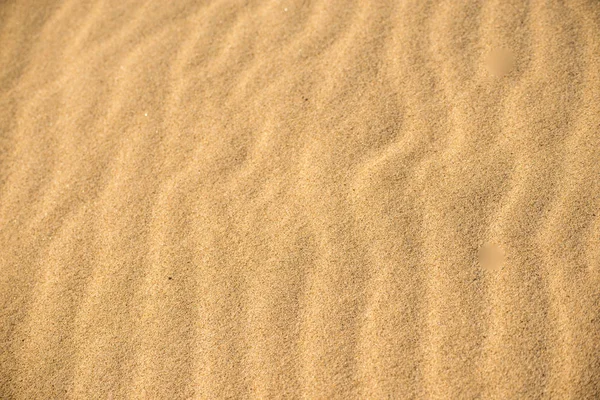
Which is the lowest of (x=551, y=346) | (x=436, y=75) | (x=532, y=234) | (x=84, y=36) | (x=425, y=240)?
(x=551, y=346)

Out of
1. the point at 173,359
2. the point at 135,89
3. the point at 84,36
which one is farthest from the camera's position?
the point at 84,36

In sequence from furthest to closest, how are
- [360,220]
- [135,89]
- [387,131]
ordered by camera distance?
[135,89] → [387,131] → [360,220]

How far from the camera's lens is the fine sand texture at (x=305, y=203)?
1617 millimetres

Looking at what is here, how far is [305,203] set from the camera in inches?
73.6

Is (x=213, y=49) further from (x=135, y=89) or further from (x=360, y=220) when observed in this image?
(x=360, y=220)

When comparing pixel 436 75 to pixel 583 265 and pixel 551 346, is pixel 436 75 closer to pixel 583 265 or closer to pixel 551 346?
pixel 583 265

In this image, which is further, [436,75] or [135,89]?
[135,89]

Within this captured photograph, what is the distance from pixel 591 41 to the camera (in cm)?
207

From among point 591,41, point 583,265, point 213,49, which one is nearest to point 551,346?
point 583,265

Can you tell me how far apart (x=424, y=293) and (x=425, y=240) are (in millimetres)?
176

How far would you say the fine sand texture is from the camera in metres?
1.62

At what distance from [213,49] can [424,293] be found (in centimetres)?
129

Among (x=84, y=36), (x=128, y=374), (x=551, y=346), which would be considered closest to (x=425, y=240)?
(x=551, y=346)

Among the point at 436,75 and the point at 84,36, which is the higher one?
the point at 84,36
